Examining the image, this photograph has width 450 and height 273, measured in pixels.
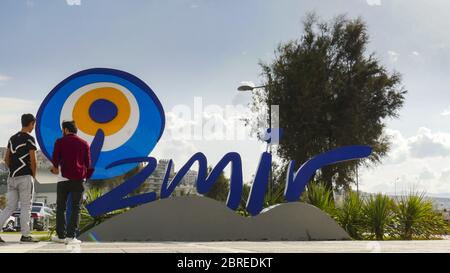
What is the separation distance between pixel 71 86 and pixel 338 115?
736 inches

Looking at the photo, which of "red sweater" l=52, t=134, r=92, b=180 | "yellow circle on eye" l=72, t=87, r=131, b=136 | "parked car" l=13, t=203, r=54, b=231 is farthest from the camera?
"parked car" l=13, t=203, r=54, b=231

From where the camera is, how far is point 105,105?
41.8 ft

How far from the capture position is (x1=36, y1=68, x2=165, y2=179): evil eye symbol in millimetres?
12188

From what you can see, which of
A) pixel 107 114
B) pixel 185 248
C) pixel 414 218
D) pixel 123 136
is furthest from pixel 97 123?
pixel 414 218

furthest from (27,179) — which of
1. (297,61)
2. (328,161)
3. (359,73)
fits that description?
(359,73)

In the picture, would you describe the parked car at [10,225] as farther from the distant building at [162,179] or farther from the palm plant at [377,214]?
the palm plant at [377,214]

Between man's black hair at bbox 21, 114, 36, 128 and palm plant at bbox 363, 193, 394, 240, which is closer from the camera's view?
man's black hair at bbox 21, 114, 36, 128

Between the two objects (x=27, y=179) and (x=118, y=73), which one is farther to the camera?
(x=118, y=73)

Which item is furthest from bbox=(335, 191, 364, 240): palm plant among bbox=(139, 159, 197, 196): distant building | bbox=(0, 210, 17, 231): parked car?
bbox=(0, 210, 17, 231): parked car

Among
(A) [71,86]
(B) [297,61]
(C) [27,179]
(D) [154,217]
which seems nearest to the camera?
(C) [27,179]

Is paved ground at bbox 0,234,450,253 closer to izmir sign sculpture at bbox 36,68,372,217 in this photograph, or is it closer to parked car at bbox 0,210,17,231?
izmir sign sculpture at bbox 36,68,372,217

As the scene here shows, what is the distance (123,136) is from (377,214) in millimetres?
7402

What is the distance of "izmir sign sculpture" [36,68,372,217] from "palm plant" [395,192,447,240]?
3335mm

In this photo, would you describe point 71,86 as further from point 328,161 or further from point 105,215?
point 328,161
